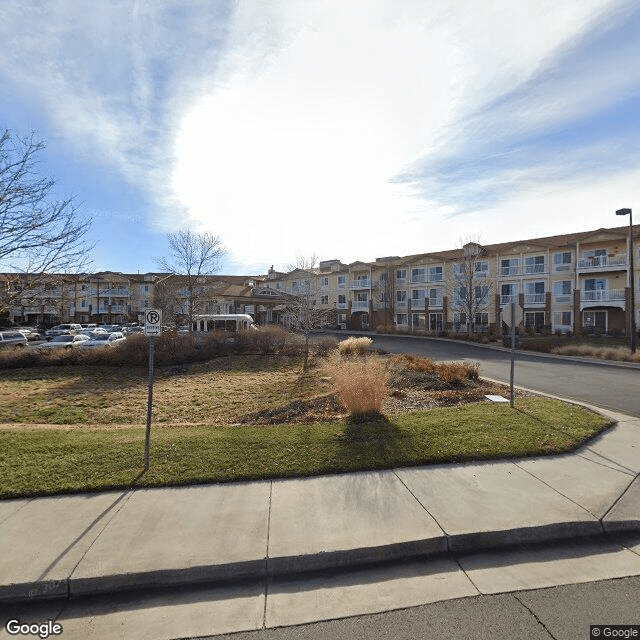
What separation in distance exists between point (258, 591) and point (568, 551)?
302 cm

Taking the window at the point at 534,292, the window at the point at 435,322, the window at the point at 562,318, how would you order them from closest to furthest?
the window at the point at 562,318 < the window at the point at 534,292 < the window at the point at 435,322

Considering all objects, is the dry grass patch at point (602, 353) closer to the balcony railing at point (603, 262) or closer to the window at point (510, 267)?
the balcony railing at point (603, 262)

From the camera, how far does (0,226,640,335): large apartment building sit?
106 ft

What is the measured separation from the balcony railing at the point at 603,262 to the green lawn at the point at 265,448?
3144 cm

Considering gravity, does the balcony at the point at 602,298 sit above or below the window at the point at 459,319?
above

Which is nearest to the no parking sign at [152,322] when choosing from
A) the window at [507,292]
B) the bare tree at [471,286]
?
the bare tree at [471,286]

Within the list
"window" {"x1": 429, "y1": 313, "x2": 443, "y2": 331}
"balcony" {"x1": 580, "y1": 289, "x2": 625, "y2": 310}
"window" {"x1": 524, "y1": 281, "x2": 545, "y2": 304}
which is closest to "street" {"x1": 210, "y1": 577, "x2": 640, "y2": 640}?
"balcony" {"x1": 580, "y1": 289, "x2": 625, "y2": 310}

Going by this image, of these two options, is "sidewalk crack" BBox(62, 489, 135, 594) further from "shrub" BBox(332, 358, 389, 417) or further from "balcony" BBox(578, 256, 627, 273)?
"balcony" BBox(578, 256, 627, 273)

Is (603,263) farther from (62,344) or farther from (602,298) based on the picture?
(62,344)

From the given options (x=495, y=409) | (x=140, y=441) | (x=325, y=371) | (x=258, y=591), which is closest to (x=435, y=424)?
(x=495, y=409)

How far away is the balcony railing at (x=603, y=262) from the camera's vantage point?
31547mm

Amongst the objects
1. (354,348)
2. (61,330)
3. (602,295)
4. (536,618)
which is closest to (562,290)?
(602,295)

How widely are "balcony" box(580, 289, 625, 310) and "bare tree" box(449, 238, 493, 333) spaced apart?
807 cm

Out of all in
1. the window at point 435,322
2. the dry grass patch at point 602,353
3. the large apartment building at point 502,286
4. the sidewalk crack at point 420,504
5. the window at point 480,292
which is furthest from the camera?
the window at point 435,322
